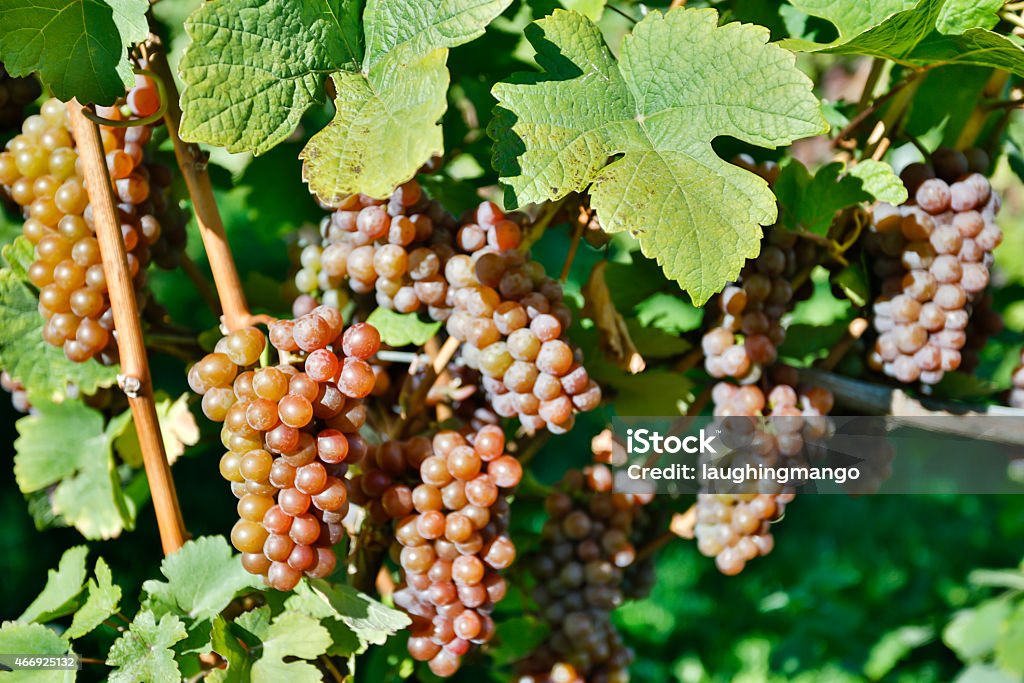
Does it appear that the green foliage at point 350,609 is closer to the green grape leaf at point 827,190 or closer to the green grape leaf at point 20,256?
the green grape leaf at point 20,256

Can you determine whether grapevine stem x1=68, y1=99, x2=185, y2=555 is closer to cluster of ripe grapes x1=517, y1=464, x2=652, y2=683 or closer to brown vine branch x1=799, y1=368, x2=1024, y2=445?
cluster of ripe grapes x1=517, y1=464, x2=652, y2=683

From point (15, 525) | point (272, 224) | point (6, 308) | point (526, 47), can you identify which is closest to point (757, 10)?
point (526, 47)

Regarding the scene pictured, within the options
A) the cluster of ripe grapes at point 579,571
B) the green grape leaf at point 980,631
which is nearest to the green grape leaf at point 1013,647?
the green grape leaf at point 980,631

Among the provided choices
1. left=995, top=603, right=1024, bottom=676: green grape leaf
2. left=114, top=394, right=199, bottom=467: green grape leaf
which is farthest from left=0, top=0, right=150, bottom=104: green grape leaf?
left=995, top=603, right=1024, bottom=676: green grape leaf

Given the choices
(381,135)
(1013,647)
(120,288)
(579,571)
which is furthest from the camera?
(1013,647)

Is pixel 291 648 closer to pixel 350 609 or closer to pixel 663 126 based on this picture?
pixel 350 609

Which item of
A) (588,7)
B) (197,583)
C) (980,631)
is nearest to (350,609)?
(197,583)
